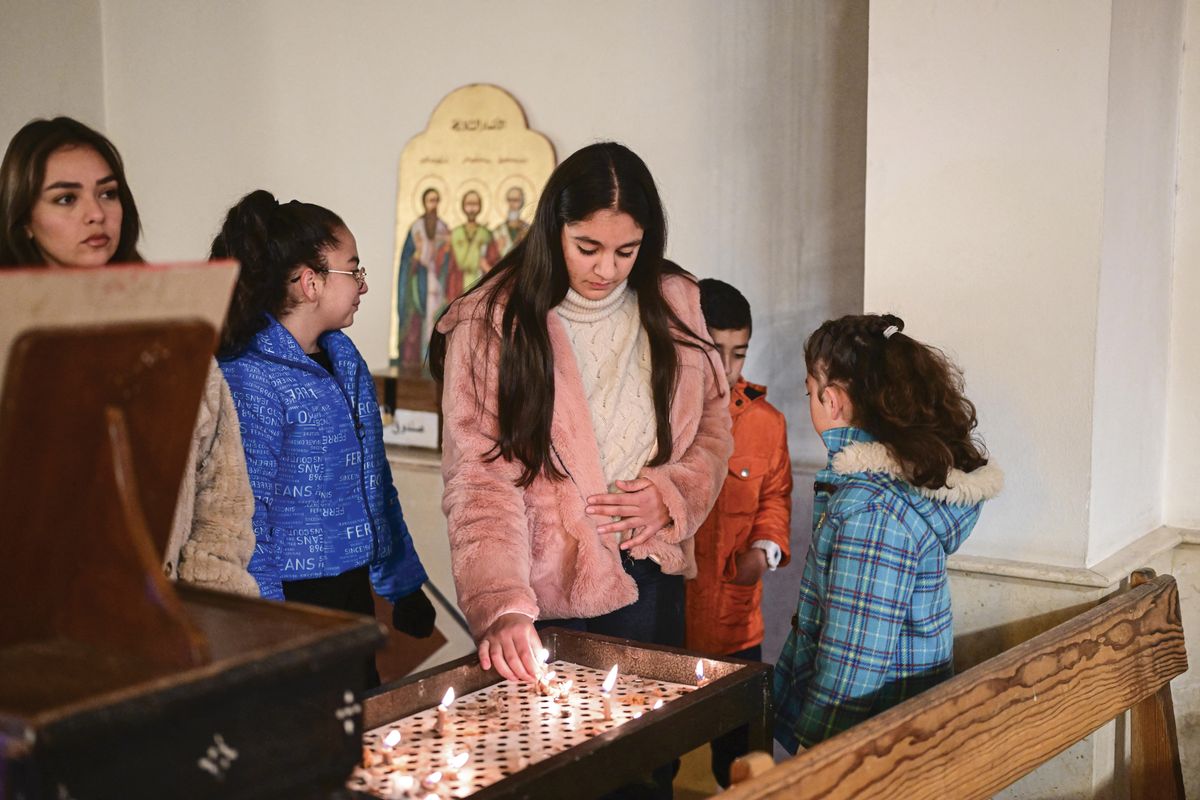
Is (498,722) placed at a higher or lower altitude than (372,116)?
lower

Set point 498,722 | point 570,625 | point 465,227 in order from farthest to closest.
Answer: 1. point 465,227
2. point 570,625
3. point 498,722

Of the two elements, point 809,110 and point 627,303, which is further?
point 809,110

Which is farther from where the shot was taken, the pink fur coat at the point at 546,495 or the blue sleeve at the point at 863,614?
the blue sleeve at the point at 863,614

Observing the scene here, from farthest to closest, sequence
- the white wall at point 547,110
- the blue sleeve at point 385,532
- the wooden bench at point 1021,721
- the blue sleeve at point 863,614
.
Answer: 1. the white wall at point 547,110
2. the blue sleeve at point 385,532
3. the blue sleeve at point 863,614
4. the wooden bench at point 1021,721

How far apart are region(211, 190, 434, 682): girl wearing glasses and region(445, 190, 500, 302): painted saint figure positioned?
8.24ft

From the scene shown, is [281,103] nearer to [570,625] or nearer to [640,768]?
[570,625]

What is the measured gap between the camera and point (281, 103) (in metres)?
6.46

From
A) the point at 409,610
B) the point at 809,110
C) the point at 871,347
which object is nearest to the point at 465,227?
the point at 809,110

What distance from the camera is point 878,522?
2867 millimetres

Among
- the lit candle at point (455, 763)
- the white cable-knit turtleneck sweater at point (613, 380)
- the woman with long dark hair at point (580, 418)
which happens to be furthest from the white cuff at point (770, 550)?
the lit candle at point (455, 763)

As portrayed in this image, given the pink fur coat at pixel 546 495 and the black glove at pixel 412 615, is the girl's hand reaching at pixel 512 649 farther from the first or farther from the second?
the black glove at pixel 412 615

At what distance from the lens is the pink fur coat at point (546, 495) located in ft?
8.38

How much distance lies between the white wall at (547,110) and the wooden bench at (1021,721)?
1967 mm

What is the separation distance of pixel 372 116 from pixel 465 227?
809mm
